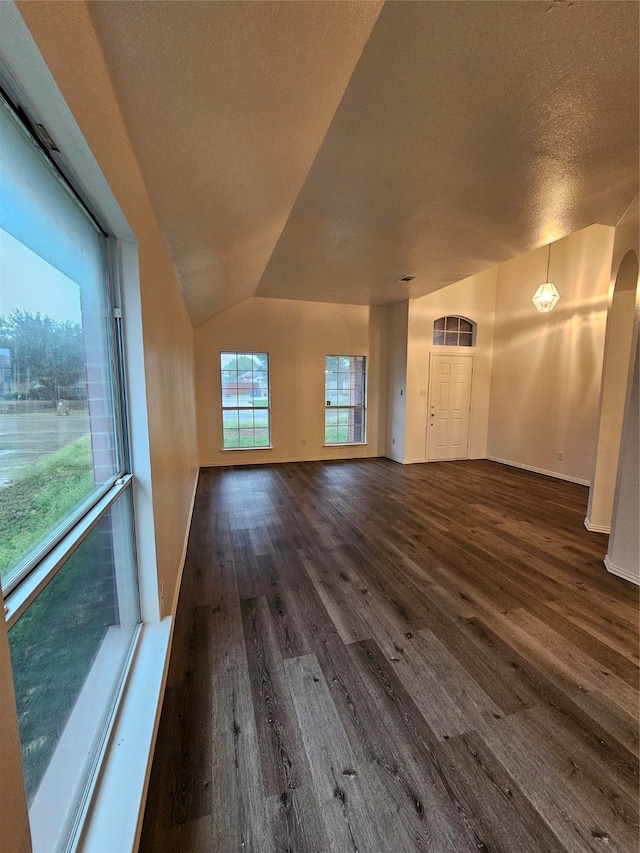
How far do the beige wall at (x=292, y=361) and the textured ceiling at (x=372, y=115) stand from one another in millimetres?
2789

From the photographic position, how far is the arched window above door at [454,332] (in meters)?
6.31

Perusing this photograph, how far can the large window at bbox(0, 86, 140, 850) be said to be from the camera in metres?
0.79

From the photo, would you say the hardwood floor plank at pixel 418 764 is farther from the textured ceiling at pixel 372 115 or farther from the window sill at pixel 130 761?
the textured ceiling at pixel 372 115

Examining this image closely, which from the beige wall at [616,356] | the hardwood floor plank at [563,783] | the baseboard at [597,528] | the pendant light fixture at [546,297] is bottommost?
the hardwood floor plank at [563,783]

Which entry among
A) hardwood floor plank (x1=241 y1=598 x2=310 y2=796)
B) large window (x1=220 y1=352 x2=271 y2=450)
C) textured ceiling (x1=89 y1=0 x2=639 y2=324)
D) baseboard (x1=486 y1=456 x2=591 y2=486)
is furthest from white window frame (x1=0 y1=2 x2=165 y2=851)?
baseboard (x1=486 y1=456 x2=591 y2=486)

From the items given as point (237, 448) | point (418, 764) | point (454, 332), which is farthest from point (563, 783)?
point (454, 332)

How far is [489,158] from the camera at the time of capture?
2018mm

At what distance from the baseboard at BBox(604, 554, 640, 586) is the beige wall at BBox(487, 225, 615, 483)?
6.92ft

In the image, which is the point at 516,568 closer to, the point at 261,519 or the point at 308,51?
the point at 261,519

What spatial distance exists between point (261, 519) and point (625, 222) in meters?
4.31

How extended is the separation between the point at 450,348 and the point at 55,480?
650 cm

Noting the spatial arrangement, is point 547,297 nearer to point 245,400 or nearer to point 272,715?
point 245,400

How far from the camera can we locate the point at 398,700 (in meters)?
1.52

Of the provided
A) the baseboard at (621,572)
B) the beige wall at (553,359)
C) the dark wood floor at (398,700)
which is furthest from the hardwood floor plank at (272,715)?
the beige wall at (553,359)
